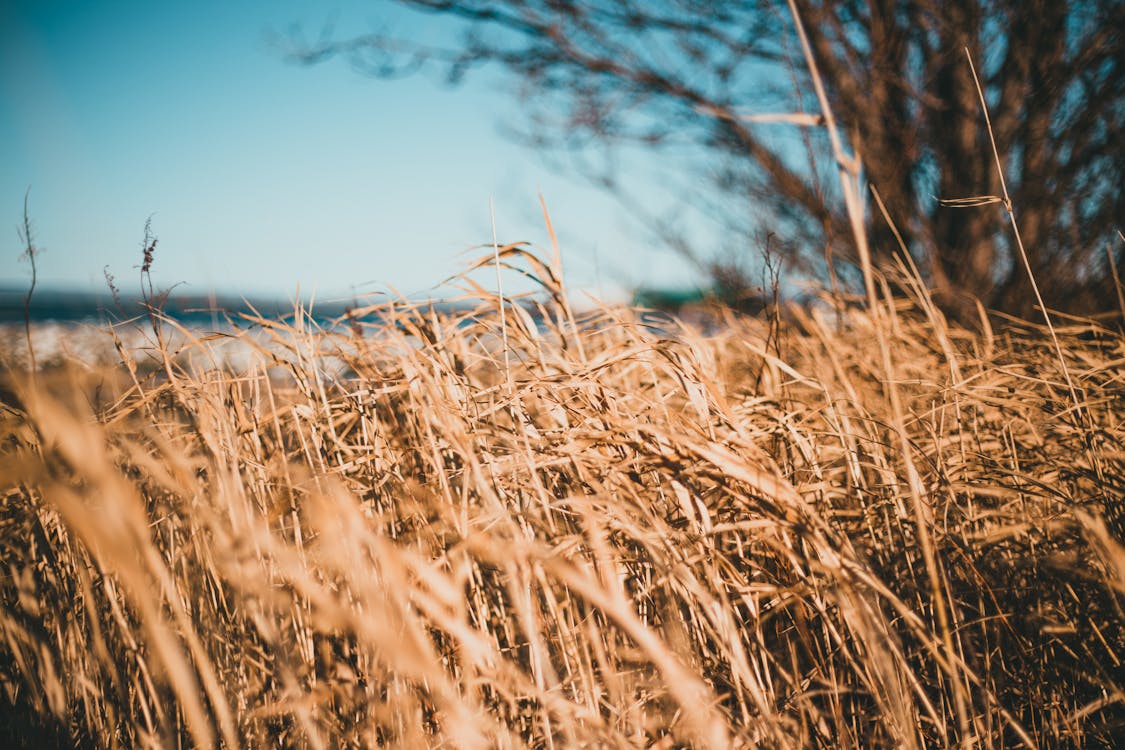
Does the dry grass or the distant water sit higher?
the distant water

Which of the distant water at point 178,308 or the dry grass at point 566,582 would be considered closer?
the dry grass at point 566,582

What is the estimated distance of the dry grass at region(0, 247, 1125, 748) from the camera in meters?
0.60

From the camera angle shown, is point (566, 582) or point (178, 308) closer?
point (566, 582)

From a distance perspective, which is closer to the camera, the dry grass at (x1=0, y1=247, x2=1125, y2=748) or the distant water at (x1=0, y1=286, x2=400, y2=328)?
the dry grass at (x1=0, y1=247, x2=1125, y2=748)

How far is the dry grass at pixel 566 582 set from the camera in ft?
1.97

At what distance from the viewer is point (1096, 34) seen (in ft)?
8.01

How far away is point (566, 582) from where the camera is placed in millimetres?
519

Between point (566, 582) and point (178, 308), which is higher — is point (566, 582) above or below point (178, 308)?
below

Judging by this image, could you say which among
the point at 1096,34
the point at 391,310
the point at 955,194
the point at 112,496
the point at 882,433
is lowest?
the point at 882,433

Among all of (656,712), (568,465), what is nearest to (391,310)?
(568,465)

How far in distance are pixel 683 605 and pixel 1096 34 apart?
341cm

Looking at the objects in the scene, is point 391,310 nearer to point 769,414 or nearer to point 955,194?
point 769,414

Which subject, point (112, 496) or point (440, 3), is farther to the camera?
point (440, 3)

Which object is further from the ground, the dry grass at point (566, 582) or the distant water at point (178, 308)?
the distant water at point (178, 308)
